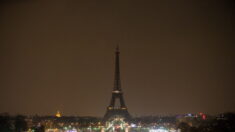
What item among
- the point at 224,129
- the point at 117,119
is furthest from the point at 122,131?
the point at 224,129

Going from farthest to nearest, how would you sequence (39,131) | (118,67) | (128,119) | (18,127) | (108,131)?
(128,119), (118,67), (108,131), (18,127), (39,131)

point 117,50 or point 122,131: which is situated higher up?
point 117,50

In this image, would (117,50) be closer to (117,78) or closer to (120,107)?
(117,78)

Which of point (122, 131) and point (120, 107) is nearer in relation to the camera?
point (122, 131)

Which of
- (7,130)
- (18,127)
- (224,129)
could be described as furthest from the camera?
(18,127)

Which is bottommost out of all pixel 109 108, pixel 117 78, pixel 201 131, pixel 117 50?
pixel 201 131

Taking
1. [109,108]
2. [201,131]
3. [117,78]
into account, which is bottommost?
[201,131]

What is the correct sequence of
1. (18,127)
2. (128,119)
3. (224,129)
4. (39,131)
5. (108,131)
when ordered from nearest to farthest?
1. (224,129)
2. (39,131)
3. (18,127)
4. (108,131)
5. (128,119)

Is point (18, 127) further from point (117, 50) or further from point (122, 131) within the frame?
point (117, 50)

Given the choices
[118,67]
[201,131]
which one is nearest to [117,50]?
[118,67]
